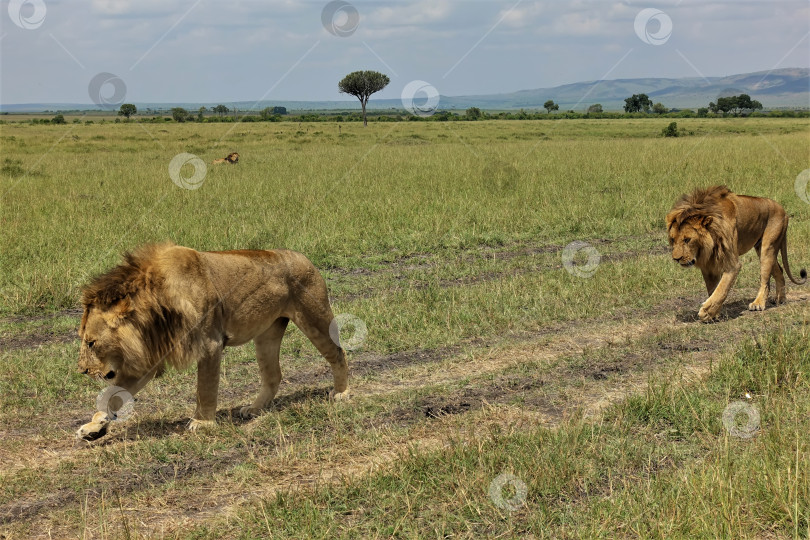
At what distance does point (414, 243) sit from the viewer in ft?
37.5

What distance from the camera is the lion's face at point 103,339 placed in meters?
4.57

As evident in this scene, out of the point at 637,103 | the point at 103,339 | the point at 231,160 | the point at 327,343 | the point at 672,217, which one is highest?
the point at 637,103

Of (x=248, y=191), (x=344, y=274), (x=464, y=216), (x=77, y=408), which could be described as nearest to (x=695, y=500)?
(x=77, y=408)

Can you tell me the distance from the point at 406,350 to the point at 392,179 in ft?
38.4

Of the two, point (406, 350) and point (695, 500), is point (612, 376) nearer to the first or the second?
point (406, 350)

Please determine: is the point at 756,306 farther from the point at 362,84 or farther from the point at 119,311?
the point at 362,84

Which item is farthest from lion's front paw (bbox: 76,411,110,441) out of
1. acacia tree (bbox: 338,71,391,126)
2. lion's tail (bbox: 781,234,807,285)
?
acacia tree (bbox: 338,71,391,126)

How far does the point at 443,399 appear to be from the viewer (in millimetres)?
5395

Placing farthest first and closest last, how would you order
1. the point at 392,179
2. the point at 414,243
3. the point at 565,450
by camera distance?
1. the point at 392,179
2. the point at 414,243
3. the point at 565,450

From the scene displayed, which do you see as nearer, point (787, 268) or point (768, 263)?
point (768, 263)

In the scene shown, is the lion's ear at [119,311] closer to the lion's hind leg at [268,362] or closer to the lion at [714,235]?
the lion's hind leg at [268,362]

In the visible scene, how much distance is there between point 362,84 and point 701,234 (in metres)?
70.1

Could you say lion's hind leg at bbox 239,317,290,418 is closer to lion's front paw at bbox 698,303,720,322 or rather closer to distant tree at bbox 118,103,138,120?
lion's front paw at bbox 698,303,720,322

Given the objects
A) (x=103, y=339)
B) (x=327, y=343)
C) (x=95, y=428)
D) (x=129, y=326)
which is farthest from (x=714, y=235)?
(x=95, y=428)
